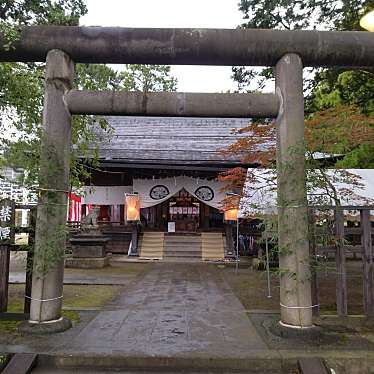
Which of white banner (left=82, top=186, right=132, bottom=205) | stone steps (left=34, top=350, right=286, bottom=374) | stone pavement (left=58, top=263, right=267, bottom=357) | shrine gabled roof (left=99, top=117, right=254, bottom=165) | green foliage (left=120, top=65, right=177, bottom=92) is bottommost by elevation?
stone steps (left=34, top=350, right=286, bottom=374)

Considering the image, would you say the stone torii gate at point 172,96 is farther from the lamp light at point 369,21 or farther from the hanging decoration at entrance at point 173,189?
the hanging decoration at entrance at point 173,189

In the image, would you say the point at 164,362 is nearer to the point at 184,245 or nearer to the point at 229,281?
the point at 229,281

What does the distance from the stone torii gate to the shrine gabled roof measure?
1040 centimetres

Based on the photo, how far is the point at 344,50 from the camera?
5.65 m

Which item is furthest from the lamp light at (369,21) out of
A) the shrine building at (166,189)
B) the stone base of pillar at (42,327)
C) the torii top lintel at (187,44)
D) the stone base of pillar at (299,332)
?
the shrine building at (166,189)

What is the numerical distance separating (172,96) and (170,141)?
14.4 metres

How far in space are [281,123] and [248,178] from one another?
17.0ft

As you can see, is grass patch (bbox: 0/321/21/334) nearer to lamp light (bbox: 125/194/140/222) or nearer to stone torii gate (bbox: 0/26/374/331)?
stone torii gate (bbox: 0/26/374/331)

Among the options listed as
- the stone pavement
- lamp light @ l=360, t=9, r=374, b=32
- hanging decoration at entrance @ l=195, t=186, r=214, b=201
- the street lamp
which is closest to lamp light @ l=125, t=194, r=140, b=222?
the street lamp

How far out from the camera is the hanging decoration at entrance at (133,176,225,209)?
17516 millimetres

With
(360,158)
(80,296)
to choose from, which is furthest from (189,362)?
(360,158)

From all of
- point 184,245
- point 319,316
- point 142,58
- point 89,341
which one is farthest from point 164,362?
point 184,245

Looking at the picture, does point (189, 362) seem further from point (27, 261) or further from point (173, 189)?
point (173, 189)

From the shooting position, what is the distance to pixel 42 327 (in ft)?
17.1
